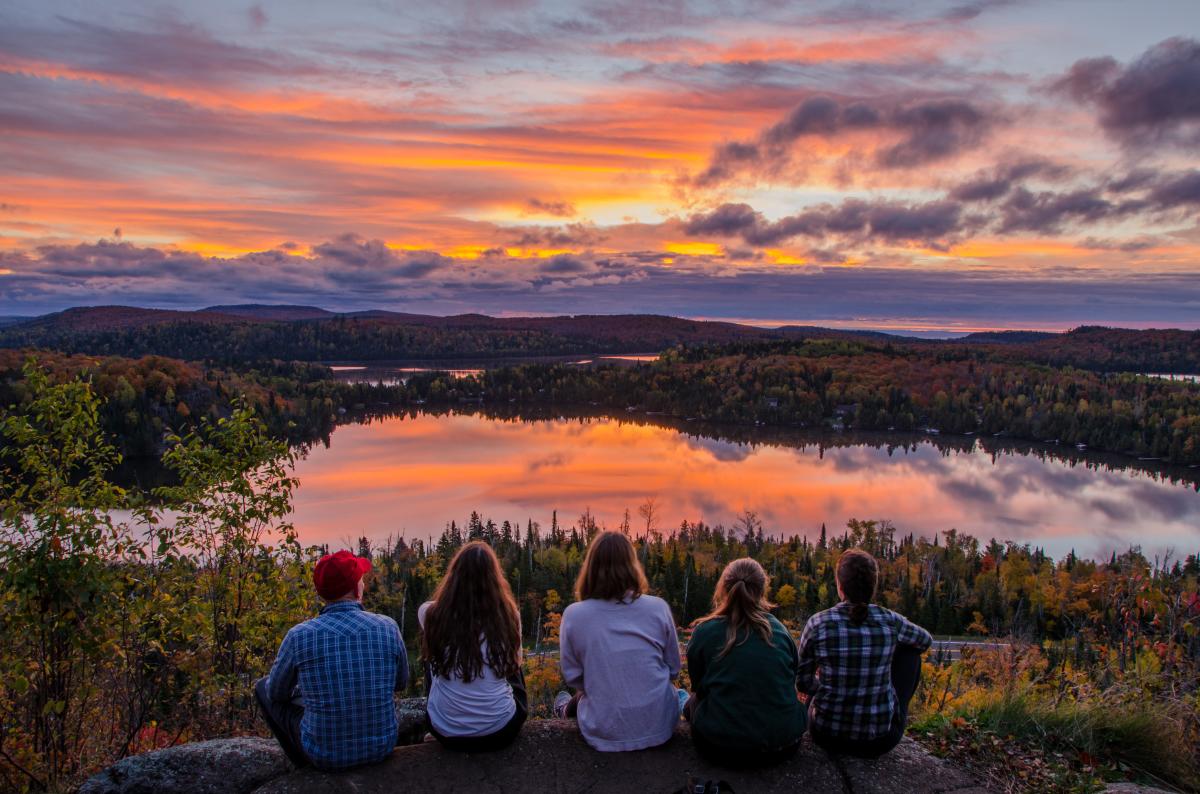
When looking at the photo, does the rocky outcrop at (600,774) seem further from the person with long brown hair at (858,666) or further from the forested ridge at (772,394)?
the forested ridge at (772,394)

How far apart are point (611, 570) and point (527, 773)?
4.23ft

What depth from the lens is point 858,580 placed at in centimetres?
407

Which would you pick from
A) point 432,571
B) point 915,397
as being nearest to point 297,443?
point 432,571

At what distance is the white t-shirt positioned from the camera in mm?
4230

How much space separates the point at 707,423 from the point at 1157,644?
124m

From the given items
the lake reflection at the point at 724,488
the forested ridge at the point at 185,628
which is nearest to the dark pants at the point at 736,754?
the forested ridge at the point at 185,628

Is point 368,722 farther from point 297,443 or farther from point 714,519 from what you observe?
point 297,443

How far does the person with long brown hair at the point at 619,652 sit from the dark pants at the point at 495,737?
371 millimetres

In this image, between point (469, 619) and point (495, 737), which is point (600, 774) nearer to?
point (495, 737)

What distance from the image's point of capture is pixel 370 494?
208 feet

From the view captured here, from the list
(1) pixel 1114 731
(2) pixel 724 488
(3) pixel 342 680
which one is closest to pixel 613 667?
(3) pixel 342 680

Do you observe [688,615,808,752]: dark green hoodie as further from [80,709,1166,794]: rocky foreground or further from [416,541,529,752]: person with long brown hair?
[416,541,529,752]: person with long brown hair

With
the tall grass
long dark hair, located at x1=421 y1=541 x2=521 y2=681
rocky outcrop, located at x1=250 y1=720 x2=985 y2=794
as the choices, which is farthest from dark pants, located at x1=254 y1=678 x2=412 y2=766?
the tall grass

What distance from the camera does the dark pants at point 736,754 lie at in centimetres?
407
